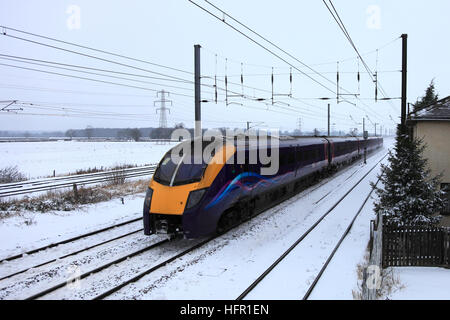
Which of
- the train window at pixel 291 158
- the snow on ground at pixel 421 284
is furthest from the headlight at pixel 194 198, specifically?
the train window at pixel 291 158

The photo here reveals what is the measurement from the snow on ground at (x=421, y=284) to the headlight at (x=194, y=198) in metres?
4.80

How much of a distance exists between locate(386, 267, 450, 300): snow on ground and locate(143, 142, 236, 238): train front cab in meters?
4.66

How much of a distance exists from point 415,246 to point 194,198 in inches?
228

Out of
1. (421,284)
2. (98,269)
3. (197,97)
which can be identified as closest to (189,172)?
(98,269)

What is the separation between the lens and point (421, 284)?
7.62 m

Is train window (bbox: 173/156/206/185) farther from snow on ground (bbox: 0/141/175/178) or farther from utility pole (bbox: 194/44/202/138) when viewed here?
snow on ground (bbox: 0/141/175/178)

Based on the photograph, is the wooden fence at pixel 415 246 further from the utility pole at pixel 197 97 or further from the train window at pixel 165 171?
the utility pole at pixel 197 97

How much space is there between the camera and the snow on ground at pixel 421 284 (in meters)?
6.82

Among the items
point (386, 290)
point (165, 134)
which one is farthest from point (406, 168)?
point (165, 134)

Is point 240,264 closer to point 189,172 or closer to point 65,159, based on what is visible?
point 189,172

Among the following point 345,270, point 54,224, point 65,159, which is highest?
point 65,159
